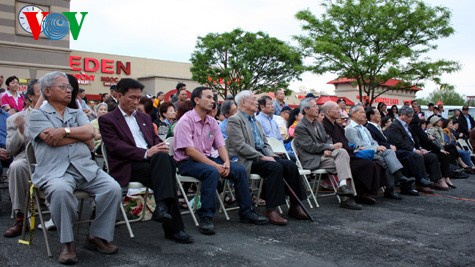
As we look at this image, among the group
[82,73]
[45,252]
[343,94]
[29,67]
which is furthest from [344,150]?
[343,94]

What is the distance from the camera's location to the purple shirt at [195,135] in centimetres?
510

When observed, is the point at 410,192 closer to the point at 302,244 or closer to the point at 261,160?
the point at 261,160

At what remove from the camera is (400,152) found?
324 inches

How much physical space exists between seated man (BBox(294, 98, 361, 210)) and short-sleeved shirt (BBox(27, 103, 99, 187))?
3.59 meters

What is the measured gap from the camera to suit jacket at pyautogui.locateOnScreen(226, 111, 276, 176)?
5.69 meters

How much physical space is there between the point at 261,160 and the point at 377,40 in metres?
17.7

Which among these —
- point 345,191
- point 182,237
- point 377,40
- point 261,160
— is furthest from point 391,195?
point 377,40

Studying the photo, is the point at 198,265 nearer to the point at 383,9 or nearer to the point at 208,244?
the point at 208,244

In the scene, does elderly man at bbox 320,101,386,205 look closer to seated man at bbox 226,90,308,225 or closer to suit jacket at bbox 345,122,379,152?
suit jacket at bbox 345,122,379,152

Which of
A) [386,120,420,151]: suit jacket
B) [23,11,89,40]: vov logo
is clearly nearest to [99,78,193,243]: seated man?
[386,120,420,151]: suit jacket

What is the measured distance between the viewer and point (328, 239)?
4.71 m

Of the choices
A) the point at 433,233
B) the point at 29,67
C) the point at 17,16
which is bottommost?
the point at 433,233

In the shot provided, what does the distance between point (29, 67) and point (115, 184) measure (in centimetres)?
1899

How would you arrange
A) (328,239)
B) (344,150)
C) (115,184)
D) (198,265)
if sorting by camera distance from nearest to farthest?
(198,265)
(115,184)
(328,239)
(344,150)
